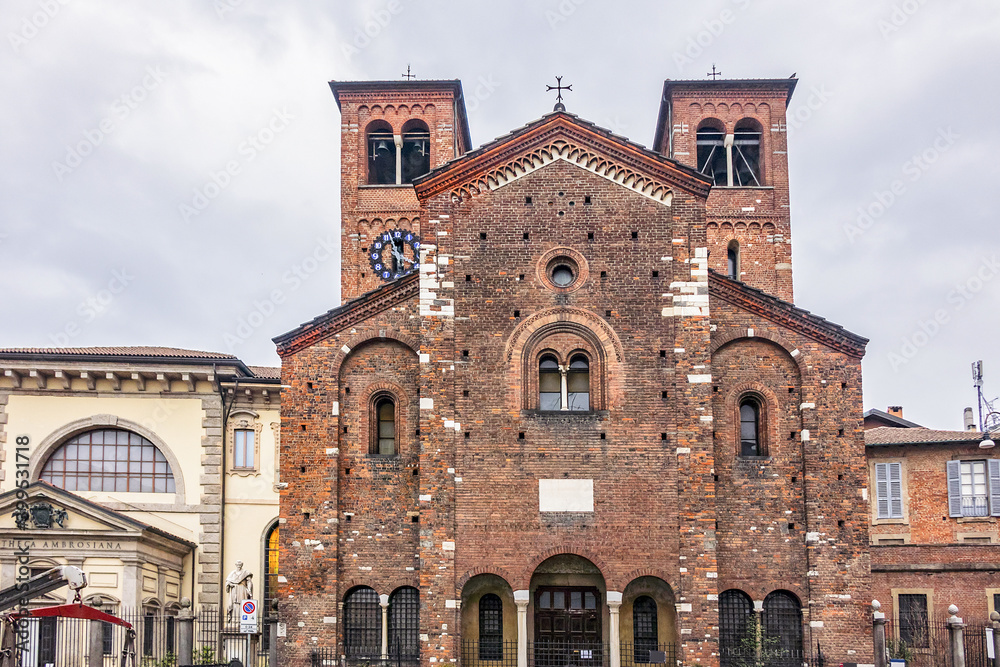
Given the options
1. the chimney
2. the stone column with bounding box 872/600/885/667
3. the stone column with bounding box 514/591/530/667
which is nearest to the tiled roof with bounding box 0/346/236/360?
the stone column with bounding box 514/591/530/667

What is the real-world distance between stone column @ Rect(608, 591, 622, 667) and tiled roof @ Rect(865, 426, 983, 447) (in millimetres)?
13389

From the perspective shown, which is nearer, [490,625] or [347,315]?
[490,625]

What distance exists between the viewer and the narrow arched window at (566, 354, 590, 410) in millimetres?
27344

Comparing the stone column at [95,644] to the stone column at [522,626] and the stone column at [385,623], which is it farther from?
the stone column at [522,626]

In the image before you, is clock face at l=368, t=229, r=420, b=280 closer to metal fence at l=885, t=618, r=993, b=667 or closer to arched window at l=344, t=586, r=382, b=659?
arched window at l=344, t=586, r=382, b=659

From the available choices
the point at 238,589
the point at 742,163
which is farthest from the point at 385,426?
the point at 742,163

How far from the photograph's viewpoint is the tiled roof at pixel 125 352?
33656 mm

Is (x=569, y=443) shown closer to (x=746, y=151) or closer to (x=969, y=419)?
(x=746, y=151)

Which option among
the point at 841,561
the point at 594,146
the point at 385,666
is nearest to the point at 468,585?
the point at 385,666

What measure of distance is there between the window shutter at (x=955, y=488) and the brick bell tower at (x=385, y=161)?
60.0 ft

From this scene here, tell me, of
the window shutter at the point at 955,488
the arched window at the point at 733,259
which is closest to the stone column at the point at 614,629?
the window shutter at the point at 955,488

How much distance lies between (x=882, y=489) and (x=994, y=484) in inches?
129

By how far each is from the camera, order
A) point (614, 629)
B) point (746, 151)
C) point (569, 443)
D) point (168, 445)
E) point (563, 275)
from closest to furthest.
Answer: point (614, 629) → point (569, 443) → point (563, 275) → point (168, 445) → point (746, 151)

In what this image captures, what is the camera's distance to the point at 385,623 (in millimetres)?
27125
